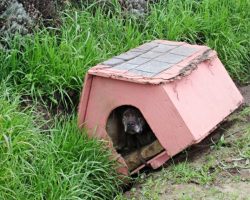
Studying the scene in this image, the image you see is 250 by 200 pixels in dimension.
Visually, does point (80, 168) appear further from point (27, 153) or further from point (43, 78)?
point (43, 78)

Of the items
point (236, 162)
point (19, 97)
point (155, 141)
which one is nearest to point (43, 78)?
point (19, 97)

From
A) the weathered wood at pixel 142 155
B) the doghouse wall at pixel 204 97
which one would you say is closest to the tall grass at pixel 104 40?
the weathered wood at pixel 142 155

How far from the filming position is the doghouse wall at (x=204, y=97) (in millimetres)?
3787

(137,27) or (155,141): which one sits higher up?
(137,27)

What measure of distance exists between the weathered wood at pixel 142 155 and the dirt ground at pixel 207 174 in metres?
0.10

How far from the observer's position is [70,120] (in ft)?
13.7

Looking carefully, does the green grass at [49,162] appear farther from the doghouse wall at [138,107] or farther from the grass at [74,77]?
the doghouse wall at [138,107]

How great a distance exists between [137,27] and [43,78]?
3.91 feet

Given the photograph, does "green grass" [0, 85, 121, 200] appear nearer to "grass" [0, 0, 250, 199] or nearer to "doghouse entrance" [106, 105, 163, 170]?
"grass" [0, 0, 250, 199]

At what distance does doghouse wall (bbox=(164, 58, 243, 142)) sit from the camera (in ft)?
12.4

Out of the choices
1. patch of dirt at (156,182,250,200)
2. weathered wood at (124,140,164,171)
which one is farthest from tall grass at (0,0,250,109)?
patch of dirt at (156,182,250,200)

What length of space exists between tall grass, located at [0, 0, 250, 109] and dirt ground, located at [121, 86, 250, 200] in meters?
0.98

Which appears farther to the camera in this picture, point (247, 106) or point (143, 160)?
point (247, 106)

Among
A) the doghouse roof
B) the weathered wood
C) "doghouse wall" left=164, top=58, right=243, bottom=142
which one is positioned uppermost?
the doghouse roof
